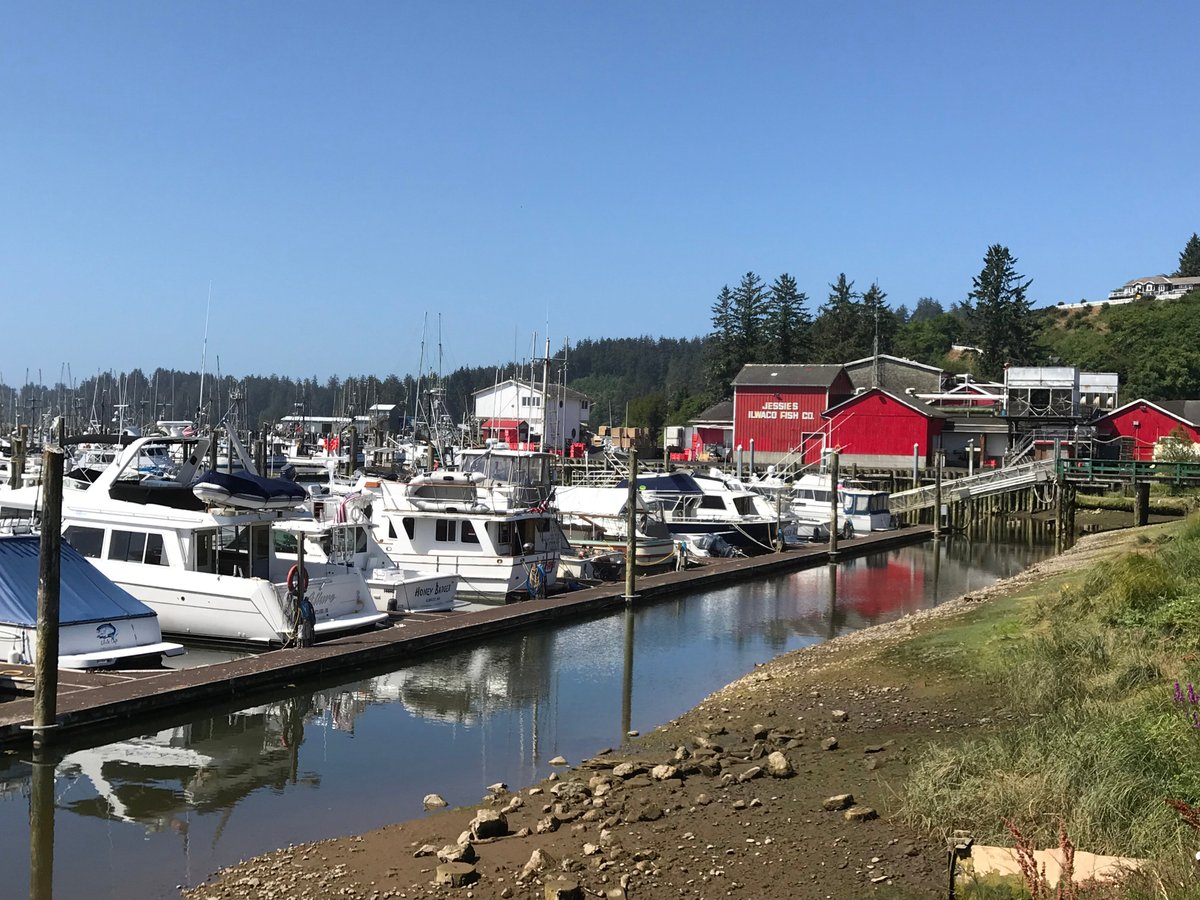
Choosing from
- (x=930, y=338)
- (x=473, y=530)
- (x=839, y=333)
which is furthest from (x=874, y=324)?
(x=473, y=530)

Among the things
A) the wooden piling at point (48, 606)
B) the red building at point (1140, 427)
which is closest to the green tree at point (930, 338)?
the red building at point (1140, 427)

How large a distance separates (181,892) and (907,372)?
80909mm

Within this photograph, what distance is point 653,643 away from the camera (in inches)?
1059

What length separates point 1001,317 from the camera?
10262 cm

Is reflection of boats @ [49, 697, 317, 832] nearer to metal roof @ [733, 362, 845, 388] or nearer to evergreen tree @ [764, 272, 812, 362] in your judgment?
metal roof @ [733, 362, 845, 388]

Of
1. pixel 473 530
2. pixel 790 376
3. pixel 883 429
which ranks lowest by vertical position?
pixel 473 530

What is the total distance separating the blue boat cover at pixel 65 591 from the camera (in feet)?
64.1

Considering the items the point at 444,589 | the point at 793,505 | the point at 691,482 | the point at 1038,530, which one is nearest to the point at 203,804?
the point at 444,589

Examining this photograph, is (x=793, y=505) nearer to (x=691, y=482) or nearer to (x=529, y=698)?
(x=691, y=482)

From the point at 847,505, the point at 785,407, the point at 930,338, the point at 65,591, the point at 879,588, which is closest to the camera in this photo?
the point at 65,591

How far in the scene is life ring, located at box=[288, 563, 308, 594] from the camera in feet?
74.3

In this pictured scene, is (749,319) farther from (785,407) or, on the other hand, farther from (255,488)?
(255,488)

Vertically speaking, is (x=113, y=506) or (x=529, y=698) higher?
(x=113, y=506)

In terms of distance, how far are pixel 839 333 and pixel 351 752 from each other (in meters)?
92.2
